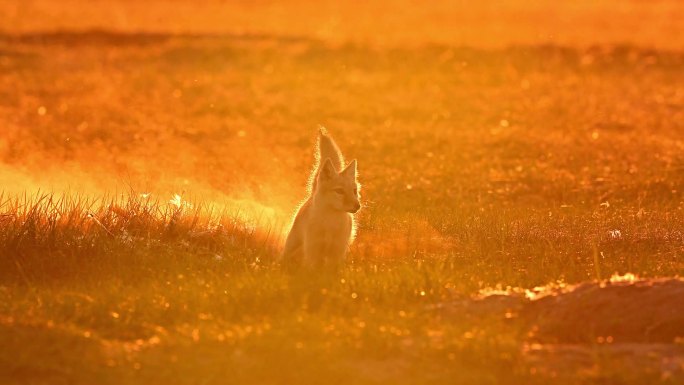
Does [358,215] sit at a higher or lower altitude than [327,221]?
higher

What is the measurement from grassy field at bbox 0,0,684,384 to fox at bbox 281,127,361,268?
1.03 feet

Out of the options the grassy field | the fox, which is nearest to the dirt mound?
the grassy field

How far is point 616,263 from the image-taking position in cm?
1259

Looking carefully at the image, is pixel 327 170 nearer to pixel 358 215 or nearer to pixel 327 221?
pixel 327 221

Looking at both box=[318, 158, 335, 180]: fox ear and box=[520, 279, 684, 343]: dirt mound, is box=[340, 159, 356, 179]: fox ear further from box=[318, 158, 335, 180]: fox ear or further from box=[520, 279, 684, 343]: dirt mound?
box=[520, 279, 684, 343]: dirt mound

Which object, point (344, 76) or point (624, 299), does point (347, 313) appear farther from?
point (344, 76)

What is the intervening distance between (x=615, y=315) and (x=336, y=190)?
338 cm

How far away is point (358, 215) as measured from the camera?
15.3m

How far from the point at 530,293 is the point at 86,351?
139 inches

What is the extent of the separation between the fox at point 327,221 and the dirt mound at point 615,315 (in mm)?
2603

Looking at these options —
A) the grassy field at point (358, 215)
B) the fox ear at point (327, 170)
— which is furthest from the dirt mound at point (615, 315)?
the fox ear at point (327, 170)

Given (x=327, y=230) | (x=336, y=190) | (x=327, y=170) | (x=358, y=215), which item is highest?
(x=358, y=215)

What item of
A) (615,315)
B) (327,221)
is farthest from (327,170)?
(615,315)

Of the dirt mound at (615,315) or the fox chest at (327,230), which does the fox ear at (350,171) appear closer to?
the fox chest at (327,230)
